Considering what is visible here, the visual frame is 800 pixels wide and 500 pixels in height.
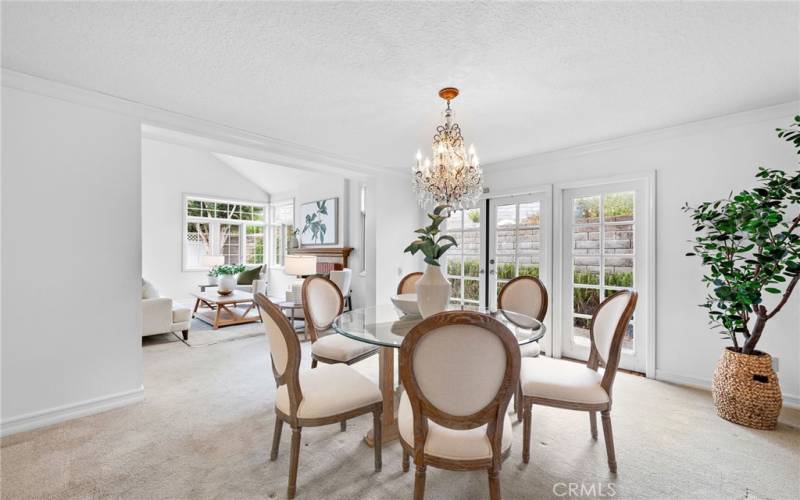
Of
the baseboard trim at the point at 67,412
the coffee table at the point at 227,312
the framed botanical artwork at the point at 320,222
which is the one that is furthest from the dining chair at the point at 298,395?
the framed botanical artwork at the point at 320,222

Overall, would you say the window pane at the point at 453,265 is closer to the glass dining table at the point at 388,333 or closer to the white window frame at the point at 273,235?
the glass dining table at the point at 388,333

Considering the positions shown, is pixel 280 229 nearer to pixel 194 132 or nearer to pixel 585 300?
pixel 194 132

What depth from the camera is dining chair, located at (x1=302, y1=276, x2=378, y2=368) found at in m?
2.52

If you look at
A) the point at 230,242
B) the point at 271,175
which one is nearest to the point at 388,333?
the point at 271,175

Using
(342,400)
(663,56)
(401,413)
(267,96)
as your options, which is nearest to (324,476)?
(342,400)

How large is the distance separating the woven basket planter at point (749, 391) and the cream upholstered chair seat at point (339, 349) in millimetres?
2472

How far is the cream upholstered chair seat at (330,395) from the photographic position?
1.67 metres

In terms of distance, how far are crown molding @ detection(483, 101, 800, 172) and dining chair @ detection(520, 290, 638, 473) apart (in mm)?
1945

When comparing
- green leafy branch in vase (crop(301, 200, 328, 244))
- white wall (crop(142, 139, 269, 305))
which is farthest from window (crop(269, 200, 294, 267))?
white wall (crop(142, 139, 269, 305))

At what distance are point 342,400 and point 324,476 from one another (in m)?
0.43

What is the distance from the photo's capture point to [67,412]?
2.36 m

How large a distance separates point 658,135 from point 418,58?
8.28 ft

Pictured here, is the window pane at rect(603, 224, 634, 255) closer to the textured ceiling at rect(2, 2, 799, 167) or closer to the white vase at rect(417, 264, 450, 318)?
the textured ceiling at rect(2, 2, 799, 167)

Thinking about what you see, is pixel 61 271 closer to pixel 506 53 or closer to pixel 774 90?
Result: pixel 506 53
